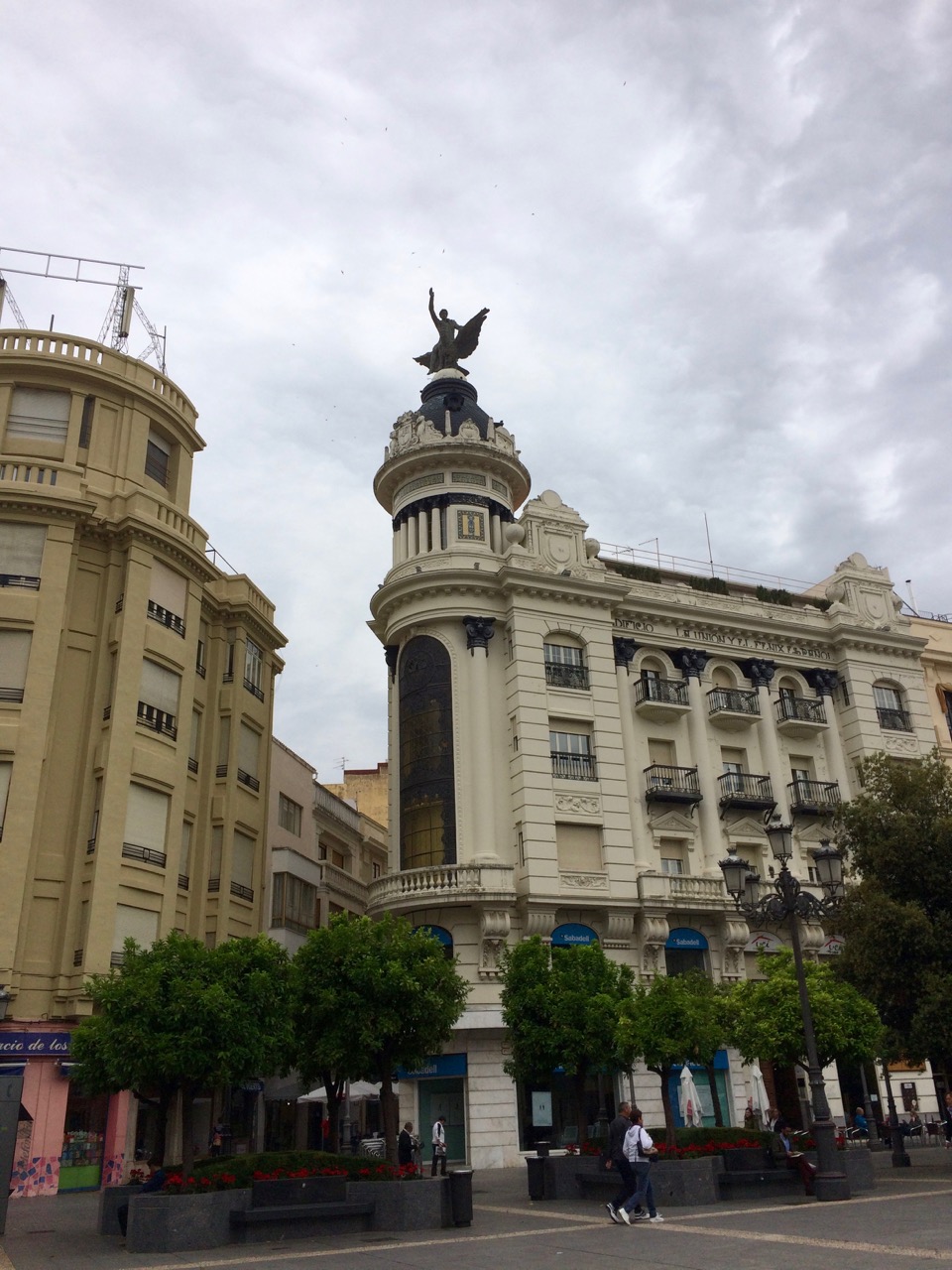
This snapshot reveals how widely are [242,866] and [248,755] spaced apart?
3.79 meters

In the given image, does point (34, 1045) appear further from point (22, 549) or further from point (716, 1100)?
point (716, 1100)

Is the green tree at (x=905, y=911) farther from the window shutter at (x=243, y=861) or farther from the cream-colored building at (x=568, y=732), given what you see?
the window shutter at (x=243, y=861)

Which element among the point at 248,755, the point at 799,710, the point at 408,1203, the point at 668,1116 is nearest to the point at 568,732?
the point at 799,710

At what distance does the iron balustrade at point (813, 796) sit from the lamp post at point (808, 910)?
1730cm

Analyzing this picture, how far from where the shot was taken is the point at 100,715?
28875 millimetres

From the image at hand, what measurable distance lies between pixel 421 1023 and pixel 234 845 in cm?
1582

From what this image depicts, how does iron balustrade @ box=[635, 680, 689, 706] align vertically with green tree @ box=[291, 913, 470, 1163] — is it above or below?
above

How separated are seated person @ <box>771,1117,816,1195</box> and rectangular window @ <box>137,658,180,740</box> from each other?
63.4 ft

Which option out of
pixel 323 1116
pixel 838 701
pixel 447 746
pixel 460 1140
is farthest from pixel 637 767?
pixel 323 1116

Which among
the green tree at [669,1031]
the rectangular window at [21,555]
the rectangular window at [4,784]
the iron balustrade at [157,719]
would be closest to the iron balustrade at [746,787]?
the green tree at [669,1031]

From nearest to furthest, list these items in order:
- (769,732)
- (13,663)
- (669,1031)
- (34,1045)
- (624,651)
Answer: (669,1031)
(34,1045)
(13,663)
(624,651)
(769,732)

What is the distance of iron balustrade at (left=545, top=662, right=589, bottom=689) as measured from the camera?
34438 mm

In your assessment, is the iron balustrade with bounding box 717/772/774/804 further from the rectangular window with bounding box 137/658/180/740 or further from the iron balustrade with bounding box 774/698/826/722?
the rectangular window with bounding box 137/658/180/740

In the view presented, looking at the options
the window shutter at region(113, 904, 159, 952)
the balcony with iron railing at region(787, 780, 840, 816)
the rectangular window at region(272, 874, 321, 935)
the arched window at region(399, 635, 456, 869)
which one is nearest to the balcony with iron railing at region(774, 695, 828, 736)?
the balcony with iron railing at region(787, 780, 840, 816)
